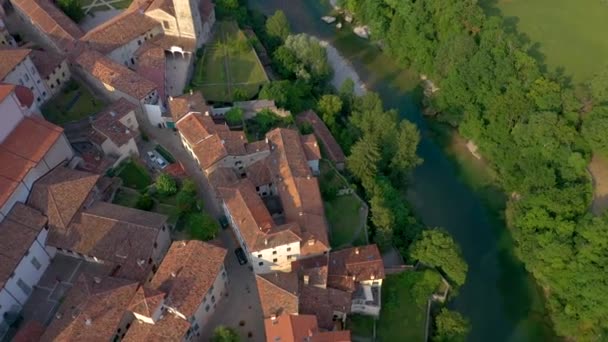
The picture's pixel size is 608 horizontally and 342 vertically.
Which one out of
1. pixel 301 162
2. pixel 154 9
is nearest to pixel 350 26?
pixel 154 9

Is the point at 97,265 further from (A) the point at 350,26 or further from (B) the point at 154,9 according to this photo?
(A) the point at 350,26

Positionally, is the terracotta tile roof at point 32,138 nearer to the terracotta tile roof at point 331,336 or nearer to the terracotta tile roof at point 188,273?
the terracotta tile roof at point 188,273

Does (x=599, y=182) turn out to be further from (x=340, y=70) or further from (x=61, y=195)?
(x=61, y=195)

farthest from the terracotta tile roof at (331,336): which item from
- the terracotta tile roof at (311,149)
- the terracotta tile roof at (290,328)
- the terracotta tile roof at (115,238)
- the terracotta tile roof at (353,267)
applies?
the terracotta tile roof at (311,149)

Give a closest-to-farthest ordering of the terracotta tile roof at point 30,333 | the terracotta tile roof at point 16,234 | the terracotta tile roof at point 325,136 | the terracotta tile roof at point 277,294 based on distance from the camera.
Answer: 1. the terracotta tile roof at point 30,333
2. the terracotta tile roof at point 16,234
3. the terracotta tile roof at point 277,294
4. the terracotta tile roof at point 325,136

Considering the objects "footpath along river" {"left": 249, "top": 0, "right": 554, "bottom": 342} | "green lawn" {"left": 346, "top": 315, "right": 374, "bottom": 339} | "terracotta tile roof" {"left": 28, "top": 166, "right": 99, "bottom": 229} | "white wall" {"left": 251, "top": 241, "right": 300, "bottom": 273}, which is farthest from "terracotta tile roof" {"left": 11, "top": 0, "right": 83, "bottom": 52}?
"green lawn" {"left": 346, "top": 315, "right": 374, "bottom": 339}

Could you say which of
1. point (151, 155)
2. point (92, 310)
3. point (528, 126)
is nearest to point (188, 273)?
point (92, 310)
